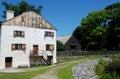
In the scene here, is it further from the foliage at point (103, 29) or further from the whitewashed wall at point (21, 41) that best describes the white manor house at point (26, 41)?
the foliage at point (103, 29)

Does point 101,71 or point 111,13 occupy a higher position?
point 111,13

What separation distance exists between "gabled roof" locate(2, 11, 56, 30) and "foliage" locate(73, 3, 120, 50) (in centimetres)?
2146

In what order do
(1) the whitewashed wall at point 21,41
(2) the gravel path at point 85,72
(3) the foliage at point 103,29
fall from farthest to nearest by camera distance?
(3) the foliage at point 103,29 < (1) the whitewashed wall at point 21,41 < (2) the gravel path at point 85,72

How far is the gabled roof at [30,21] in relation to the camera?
45450 mm

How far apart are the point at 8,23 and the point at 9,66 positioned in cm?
720

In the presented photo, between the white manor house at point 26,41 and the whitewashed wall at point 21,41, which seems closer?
the whitewashed wall at point 21,41

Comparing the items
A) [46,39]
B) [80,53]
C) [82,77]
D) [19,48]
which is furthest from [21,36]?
[82,77]

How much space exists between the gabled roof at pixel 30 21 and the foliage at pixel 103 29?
845 inches

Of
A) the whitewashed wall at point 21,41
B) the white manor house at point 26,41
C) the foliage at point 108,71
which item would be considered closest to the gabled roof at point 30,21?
the white manor house at point 26,41

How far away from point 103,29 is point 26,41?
95.2ft

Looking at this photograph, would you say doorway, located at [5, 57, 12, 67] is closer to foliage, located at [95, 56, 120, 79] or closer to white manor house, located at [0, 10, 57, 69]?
white manor house, located at [0, 10, 57, 69]

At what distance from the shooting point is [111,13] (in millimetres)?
70250

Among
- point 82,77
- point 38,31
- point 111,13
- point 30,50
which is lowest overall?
point 82,77

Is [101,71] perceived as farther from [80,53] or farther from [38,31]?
[80,53]
